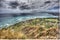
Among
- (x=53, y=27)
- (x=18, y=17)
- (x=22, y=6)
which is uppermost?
(x=22, y=6)

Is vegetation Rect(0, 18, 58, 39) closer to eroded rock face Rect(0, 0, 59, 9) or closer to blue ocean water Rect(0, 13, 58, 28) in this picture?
blue ocean water Rect(0, 13, 58, 28)

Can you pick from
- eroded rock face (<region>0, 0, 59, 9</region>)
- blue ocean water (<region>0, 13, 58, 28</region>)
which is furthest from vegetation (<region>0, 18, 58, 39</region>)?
eroded rock face (<region>0, 0, 59, 9</region>)

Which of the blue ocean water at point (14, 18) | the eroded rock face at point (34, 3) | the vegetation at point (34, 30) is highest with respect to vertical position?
the eroded rock face at point (34, 3)

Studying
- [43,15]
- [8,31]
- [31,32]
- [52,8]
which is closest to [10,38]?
[8,31]

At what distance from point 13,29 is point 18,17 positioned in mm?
177

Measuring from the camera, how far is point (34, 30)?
1.78m

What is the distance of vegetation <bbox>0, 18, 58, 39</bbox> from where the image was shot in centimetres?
176

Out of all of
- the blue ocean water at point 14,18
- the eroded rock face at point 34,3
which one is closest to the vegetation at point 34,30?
the blue ocean water at point 14,18

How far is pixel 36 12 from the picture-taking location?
1.78m

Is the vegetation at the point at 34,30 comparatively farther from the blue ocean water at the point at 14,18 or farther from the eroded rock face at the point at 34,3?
the eroded rock face at the point at 34,3

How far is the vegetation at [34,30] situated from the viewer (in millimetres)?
1765

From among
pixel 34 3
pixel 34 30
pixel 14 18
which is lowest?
pixel 34 30

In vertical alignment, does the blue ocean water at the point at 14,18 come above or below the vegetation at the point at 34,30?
above

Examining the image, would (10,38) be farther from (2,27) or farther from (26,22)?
(26,22)
